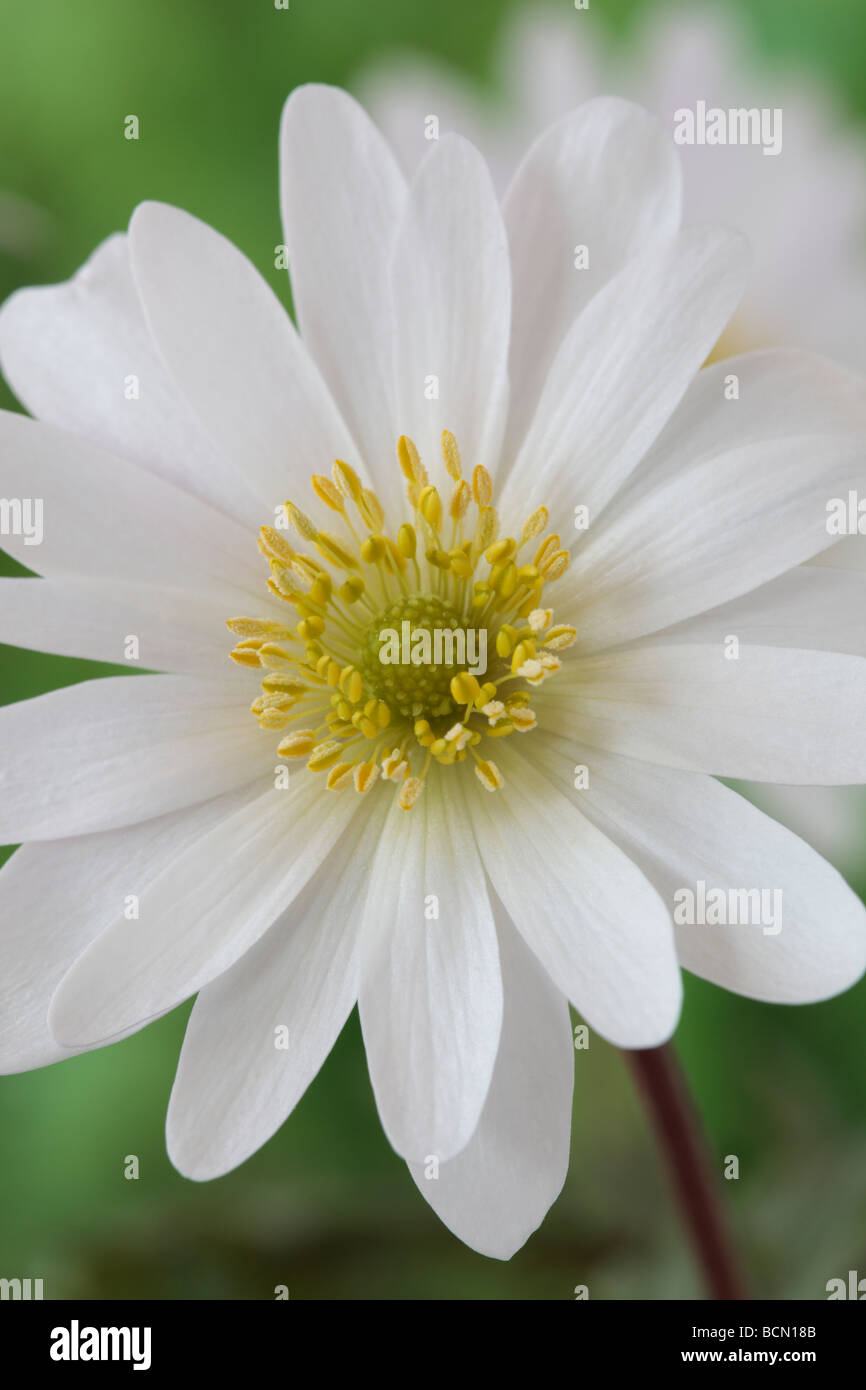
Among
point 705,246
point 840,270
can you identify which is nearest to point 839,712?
point 705,246

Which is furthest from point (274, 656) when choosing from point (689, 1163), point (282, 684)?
point (689, 1163)

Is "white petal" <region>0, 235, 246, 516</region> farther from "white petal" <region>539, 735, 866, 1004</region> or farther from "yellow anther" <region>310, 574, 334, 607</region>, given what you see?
"white petal" <region>539, 735, 866, 1004</region>

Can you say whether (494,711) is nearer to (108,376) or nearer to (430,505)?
(430,505)

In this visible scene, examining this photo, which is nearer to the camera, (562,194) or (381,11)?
(562,194)

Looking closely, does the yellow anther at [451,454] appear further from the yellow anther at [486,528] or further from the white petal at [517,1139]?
the white petal at [517,1139]

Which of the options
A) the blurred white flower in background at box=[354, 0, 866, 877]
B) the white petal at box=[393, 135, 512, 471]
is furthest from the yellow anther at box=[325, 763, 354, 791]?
the blurred white flower in background at box=[354, 0, 866, 877]
